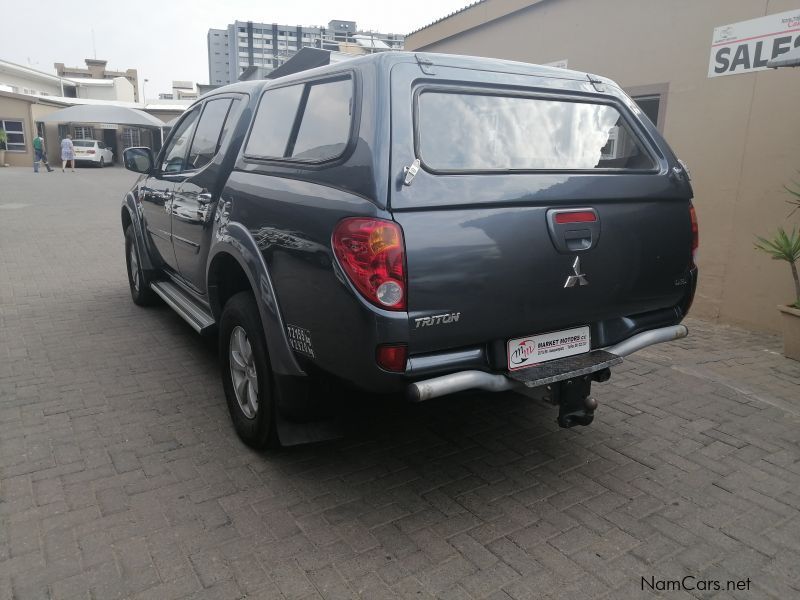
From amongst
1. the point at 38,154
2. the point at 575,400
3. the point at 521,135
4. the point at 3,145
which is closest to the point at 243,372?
the point at 575,400

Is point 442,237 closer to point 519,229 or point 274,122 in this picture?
point 519,229

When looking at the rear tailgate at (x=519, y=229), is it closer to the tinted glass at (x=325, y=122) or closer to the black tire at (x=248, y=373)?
the tinted glass at (x=325, y=122)

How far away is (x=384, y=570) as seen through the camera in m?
2.47

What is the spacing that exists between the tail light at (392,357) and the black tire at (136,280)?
3988 millimetres

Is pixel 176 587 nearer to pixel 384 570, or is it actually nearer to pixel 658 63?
pixel 384 570

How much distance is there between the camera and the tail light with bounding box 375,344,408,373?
2.44 m

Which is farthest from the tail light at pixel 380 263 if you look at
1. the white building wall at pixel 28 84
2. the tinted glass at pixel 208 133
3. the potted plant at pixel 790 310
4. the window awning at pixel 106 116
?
the white building wall at pixel 28 84

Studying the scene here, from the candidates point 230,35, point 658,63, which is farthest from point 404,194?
point 230,35

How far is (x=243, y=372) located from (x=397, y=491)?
3.58ft

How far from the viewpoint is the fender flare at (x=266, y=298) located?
289cm

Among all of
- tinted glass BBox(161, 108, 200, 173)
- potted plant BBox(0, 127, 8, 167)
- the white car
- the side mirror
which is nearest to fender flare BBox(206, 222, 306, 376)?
tinted glass BBox(161, 108, 200, 173)

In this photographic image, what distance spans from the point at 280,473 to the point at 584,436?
175 cm

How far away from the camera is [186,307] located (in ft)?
14.7

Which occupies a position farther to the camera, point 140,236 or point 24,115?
point 24,115
